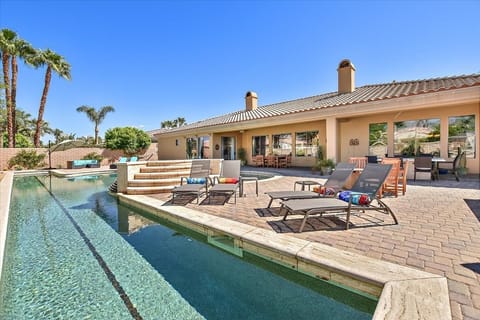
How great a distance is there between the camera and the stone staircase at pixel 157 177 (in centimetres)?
759

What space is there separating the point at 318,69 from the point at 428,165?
11.0 m

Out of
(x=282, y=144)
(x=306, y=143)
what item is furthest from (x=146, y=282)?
(x=282, y=144)

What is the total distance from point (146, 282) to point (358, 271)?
2.51 metres

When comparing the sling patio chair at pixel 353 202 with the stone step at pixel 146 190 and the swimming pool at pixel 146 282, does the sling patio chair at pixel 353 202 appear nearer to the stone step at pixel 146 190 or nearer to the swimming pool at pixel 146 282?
the swimming pool at pixel 146 282

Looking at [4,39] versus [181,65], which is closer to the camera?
[4,39]

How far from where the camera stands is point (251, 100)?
20688mm

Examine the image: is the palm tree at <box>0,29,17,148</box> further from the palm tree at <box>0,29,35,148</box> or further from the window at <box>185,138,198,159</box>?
the window at <box>185,138,198,159</box>

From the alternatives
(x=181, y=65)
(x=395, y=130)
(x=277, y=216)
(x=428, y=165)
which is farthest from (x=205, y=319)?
(x=181, y=65)

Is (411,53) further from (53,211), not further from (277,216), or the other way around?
(53,211)

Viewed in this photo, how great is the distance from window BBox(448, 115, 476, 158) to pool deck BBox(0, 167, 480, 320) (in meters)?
5.78

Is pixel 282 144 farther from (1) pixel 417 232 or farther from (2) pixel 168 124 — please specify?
(2) pixel 168 124

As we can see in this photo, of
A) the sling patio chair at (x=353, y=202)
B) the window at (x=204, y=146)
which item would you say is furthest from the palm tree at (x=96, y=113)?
the sling patio chair at (x=353, y=202)

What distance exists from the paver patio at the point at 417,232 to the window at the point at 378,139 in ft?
19.6

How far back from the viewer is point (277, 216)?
4.68 meters
